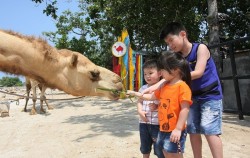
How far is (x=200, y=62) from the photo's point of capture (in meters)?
2.93

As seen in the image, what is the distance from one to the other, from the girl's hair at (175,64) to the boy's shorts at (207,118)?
0.38 meters

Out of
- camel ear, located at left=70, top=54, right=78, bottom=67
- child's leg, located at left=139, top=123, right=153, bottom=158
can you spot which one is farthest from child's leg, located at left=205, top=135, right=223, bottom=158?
camel ear, located at left=70, top=54, right=78, bottom=67

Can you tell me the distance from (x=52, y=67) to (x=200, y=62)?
1.39 meters

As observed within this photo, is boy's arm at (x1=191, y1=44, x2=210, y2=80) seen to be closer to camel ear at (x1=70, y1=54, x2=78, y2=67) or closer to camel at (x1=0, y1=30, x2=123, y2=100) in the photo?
camel at (x1=0, y1=30, x2=123, y2=100)

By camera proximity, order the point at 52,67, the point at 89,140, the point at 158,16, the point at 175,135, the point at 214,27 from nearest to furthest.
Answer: the point at 175,135 → the point at 52,67 → the point at 89,140 → the point at 214,27 → the point at 158,16

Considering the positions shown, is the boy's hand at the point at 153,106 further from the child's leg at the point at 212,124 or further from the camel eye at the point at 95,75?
the camel eye at the point at 95,75

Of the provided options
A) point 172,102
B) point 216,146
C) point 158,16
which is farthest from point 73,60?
point 158,16

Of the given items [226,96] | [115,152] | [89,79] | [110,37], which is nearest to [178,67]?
[89,79]

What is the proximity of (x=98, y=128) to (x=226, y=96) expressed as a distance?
3.75 metres

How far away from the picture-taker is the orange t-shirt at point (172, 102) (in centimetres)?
268

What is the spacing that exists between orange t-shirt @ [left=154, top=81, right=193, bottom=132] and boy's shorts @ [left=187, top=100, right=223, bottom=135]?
34 centimetres

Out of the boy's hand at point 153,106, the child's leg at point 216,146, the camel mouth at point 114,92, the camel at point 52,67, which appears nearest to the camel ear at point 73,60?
the camel at point 52,67

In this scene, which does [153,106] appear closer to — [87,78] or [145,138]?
[145,138]

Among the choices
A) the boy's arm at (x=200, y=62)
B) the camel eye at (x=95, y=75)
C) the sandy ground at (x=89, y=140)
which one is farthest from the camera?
the sandy ground at (x=89, y=140)
